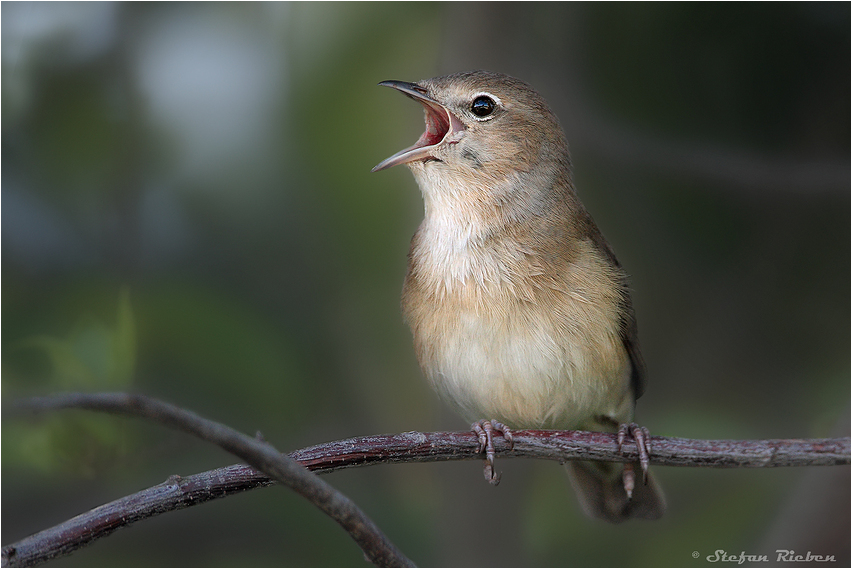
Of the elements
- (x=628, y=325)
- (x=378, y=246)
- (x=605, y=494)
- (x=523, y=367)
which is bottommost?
(x=605, y=494)

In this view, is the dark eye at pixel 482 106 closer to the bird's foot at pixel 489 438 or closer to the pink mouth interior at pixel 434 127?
the pink mouth interior at pixel 434 127

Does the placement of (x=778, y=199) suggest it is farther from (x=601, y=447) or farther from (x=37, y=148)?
(x=37, y=148)

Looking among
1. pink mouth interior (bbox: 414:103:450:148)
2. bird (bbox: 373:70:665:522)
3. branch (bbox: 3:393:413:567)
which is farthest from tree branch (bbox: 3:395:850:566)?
pink mouth interior (bbox: 414:103:450:148)

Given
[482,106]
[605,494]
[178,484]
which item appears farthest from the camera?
[605,494]

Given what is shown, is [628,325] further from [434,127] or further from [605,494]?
[434,127]

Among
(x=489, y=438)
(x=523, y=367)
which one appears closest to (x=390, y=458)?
(x=489, y=438)

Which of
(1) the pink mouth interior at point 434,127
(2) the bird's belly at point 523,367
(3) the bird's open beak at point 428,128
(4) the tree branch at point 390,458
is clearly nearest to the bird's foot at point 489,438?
(4) the tree branch at point 390,458
